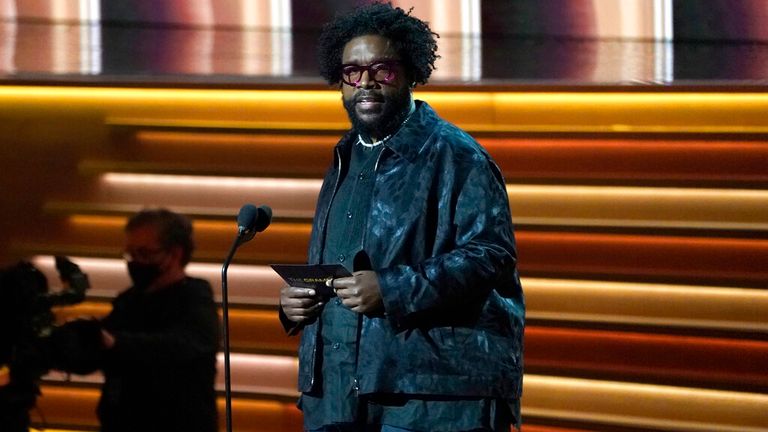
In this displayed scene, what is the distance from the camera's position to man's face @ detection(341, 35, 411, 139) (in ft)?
9.82

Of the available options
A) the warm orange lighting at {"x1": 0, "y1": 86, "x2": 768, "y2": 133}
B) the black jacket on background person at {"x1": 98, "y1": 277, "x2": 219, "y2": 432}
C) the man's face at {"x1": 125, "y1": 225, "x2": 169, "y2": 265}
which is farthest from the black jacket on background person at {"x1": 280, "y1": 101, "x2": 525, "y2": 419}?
the warm orange lighting at {"x1": 0, "y1": 86, "x2": 768, "y2": 133}

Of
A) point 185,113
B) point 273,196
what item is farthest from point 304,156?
point 185,113

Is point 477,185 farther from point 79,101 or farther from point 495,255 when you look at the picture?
point 79,101

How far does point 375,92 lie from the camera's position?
9.81 feet

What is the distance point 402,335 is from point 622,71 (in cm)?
281

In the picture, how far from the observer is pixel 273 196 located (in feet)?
18.5

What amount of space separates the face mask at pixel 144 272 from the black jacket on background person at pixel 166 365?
5cm

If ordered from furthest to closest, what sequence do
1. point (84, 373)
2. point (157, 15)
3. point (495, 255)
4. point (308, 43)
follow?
point (157, 15) < point (308, 43) < point (84, 373) < point (495, 255)

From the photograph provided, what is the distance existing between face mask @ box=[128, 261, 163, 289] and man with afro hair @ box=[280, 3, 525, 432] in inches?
64.8

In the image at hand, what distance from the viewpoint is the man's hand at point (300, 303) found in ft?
9.57

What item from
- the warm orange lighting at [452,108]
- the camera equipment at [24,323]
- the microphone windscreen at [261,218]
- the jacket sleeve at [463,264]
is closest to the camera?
the jacket sleeve at [463,264]

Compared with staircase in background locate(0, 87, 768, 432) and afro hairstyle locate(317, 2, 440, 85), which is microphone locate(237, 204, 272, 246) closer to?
afro hairstyle locate(317, 2, 440, 85)

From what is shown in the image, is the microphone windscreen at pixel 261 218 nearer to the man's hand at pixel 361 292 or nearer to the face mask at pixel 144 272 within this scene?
the man's hand at pixel 361 292

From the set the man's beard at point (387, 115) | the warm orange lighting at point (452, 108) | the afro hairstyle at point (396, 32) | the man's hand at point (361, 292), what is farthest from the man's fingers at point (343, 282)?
the warm orange lighting at point (452, 108)
